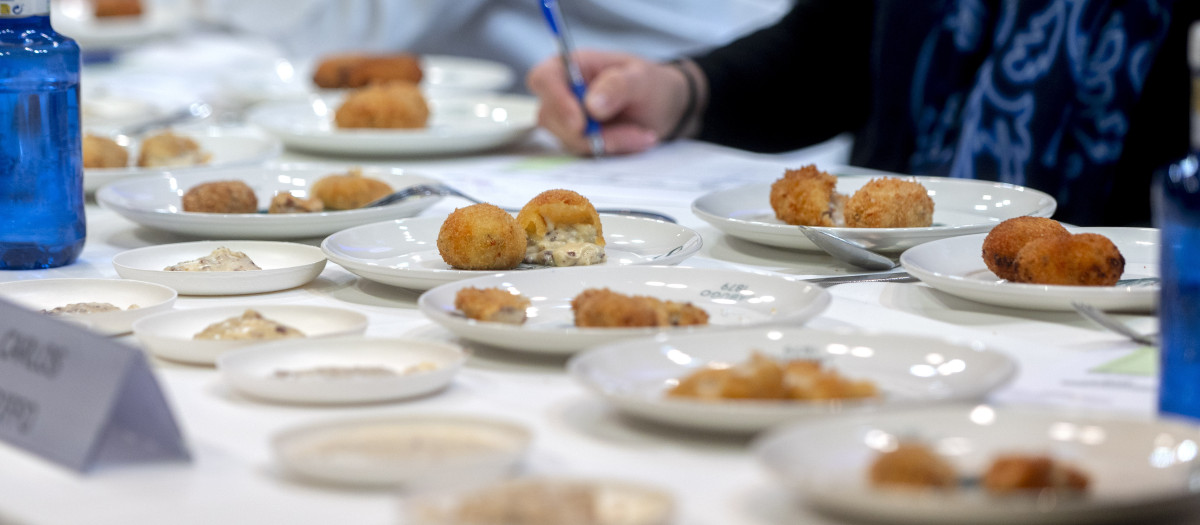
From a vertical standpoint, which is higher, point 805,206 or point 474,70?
point 805,206

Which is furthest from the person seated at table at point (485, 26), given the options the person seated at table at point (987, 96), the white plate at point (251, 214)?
the white plate at point (251, 214)

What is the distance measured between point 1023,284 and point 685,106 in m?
1.36

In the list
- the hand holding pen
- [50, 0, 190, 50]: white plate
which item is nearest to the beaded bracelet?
the hand holding pen

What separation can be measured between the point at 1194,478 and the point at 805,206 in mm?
787

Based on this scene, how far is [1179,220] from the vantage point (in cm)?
70

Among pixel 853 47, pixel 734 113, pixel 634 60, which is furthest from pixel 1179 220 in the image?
pixel 853 47

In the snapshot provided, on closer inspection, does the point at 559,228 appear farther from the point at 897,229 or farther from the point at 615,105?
the point at 615,105

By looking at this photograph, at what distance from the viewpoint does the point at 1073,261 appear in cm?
105

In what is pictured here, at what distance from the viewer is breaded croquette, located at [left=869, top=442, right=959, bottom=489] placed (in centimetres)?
62

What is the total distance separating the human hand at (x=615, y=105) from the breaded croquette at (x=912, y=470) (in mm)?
1546

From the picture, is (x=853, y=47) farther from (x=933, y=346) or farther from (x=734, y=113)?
(x=933, y=346)

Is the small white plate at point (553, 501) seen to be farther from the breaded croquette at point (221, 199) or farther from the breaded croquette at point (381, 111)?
the breaded croquette at point (381, 111)

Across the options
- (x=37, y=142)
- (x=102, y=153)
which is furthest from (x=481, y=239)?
(x=102, y=153)

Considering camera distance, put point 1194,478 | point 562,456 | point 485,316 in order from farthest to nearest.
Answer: point 485,316
point 562,456
point 1194,478
